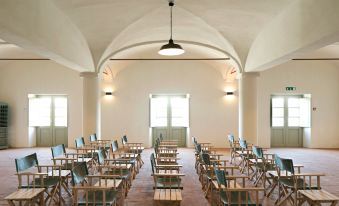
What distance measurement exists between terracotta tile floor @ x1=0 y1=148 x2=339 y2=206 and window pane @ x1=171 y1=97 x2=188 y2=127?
1.60 metres

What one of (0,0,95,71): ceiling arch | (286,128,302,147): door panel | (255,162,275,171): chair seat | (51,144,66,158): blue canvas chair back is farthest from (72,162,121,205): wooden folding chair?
(286,128,302,147): door panel

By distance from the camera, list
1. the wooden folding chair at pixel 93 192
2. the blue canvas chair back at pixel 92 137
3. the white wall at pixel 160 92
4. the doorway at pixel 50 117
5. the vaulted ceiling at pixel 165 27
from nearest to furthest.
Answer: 1. the wooden folding chair at pixel 93 192
2. the vaulted ceiling at pixel 165 27
3. the blue canvas chair back at pixel 92 137
4. the white wall at pixel 160 92
5. the doorway at pixel 50 117

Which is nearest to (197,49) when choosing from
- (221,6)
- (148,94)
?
(148,94)

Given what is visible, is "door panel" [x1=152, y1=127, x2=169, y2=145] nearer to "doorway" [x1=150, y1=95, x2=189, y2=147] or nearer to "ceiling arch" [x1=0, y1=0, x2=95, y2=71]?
"doorway" [x1=150, y1=95, x2=189, y2=147]

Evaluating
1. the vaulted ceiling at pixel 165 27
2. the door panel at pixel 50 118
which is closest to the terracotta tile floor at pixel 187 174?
the door panel at pixel 50 118

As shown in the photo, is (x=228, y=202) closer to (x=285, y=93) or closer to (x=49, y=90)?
(x=285, y=93)

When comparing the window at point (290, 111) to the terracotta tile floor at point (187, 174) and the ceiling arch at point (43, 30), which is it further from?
the ceiling arch at point (43, 30)

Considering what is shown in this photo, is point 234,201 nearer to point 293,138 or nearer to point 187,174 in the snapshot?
point 187,174

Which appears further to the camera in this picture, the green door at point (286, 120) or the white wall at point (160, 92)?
the green door at point (286, 120)

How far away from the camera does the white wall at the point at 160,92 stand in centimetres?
1421

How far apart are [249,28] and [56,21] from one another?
498 cm

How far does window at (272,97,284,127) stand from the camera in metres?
14.4

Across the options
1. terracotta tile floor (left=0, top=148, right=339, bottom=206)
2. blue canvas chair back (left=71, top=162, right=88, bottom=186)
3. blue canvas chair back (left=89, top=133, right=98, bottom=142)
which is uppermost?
blue canvas chair back (left=89, top=133, right=98, bottom=142)

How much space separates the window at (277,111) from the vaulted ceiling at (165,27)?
4.75m
